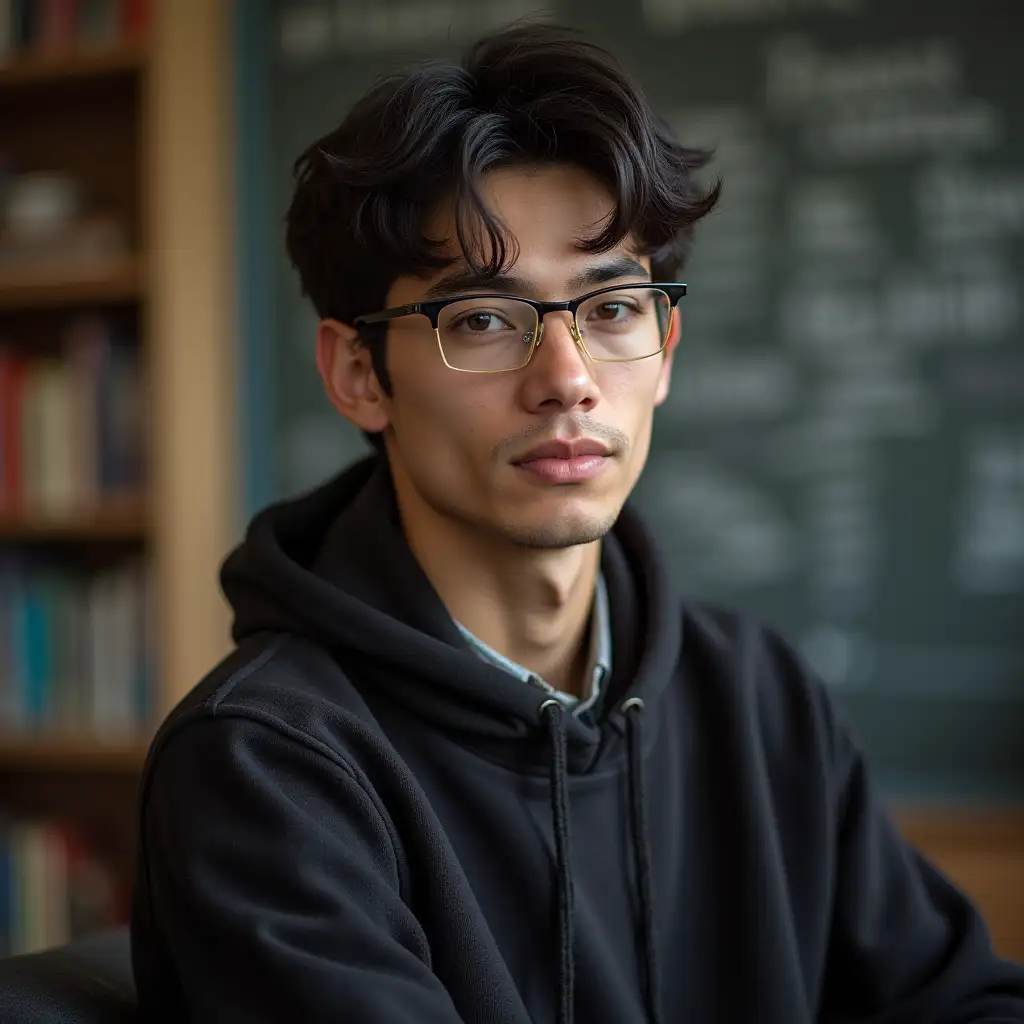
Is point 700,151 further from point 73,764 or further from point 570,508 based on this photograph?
point 73,764

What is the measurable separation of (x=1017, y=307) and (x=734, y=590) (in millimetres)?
771

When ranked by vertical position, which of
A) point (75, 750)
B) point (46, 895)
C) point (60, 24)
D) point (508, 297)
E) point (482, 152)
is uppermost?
point (60, 24)

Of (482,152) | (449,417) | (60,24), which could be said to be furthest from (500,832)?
(60,24)

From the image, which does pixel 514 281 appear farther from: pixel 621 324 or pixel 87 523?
pixel 87 523

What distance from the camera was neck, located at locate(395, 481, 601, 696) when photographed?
123 centimetres

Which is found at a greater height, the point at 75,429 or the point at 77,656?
the point at 75,429

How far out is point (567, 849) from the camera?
1118mm

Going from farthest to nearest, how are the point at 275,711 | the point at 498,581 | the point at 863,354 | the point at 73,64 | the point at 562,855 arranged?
1. the point at 73,64
2. the point at 863,354
3. the point at 498,581
4. the point at 562,855
5. the point at 275,711

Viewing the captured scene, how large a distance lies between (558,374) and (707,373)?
1463 millimetres

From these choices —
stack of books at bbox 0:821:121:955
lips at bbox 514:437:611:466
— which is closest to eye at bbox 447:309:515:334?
lips at bbox 514:437:611:466

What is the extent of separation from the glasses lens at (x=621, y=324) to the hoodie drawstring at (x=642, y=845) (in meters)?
0.33

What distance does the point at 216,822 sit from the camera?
0.93 meters

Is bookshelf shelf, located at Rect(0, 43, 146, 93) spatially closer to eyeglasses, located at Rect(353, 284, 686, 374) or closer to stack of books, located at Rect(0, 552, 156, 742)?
stack of books, located at Rect(0, 552, 156, 742)

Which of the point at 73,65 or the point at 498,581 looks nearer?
the point at 498,581
